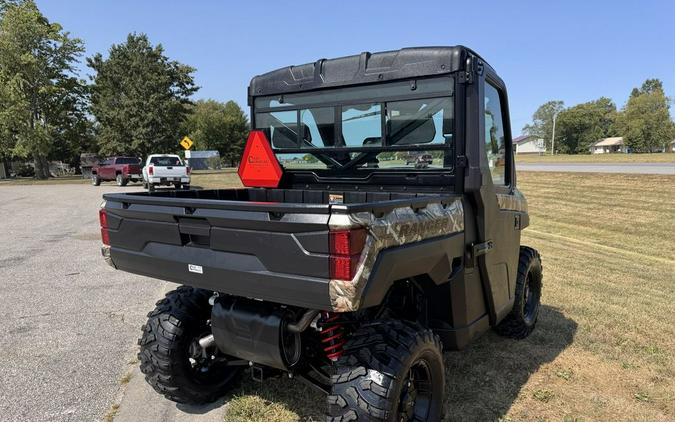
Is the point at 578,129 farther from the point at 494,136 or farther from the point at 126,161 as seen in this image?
the point at 494,136

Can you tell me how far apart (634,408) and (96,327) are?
4.54 m

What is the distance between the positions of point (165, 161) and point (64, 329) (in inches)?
807

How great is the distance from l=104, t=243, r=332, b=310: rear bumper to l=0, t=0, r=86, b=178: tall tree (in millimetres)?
42994

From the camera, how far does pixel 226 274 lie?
94.4 inches

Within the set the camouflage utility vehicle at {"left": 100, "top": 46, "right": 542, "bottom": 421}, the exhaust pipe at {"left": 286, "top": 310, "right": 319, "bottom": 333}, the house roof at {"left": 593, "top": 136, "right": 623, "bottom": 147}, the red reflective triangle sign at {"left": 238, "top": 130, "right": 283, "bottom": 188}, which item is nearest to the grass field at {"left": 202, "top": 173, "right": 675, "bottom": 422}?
the camouflage utility vehicle at {"left": 100, "top": 46, "right": 542, "bottom": 421}

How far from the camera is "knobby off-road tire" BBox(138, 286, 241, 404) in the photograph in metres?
3.06

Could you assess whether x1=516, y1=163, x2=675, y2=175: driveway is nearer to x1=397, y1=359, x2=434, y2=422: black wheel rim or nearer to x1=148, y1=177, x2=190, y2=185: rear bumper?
x1=148, y1=177, x2=190, y2=185: rear bumper

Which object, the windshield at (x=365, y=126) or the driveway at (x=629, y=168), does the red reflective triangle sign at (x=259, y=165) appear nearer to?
the windshield at (x=365, y=126)

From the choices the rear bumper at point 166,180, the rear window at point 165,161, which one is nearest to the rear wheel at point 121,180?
the rear window at point 165,161

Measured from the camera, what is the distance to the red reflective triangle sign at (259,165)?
4.00 m

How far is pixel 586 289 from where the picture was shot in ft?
20.3

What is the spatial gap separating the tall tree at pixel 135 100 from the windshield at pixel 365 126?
4417 cm

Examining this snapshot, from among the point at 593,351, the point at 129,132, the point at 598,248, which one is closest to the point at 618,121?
the point at 129,132

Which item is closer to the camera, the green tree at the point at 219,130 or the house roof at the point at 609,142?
the green tree at the point at 219,130
